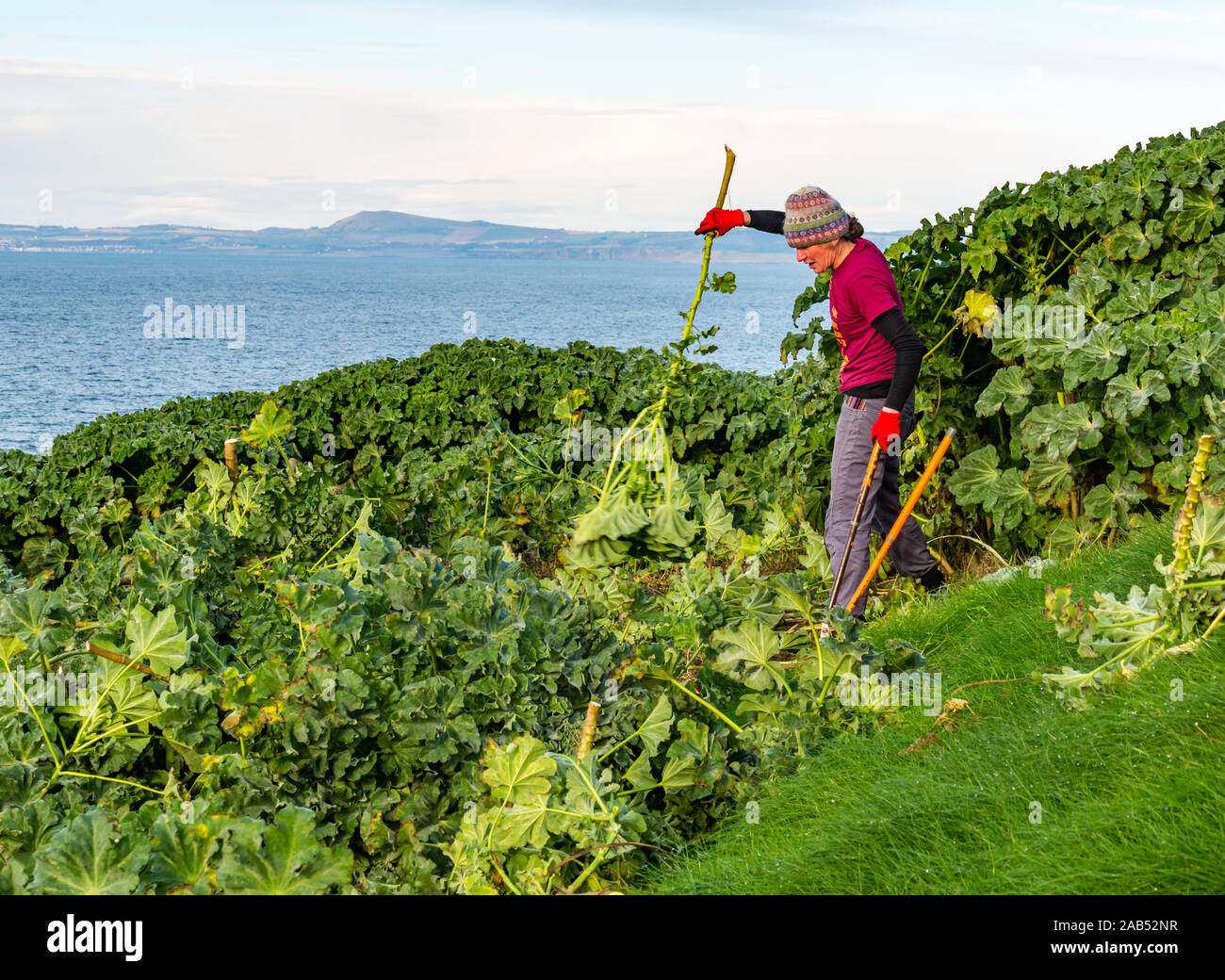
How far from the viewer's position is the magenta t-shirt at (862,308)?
5.38m

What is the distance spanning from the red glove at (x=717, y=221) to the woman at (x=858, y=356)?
0.30 meters

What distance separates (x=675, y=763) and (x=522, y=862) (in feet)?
2.11

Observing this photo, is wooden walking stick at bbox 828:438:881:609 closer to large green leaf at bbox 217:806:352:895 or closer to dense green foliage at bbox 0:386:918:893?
dense green foliage at bbox 0:386:918:893

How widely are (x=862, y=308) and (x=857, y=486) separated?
96 cm

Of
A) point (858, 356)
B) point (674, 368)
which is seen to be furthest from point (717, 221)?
point (858, 356)

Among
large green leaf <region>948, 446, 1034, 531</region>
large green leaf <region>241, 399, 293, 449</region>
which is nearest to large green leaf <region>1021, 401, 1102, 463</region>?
large green leaf <region>948, 446, 1034, 531</region>

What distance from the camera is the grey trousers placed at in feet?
18.5

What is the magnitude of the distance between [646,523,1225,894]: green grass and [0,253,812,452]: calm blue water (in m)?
6.73

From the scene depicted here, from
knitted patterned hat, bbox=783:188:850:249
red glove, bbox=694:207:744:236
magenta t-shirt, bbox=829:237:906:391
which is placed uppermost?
knitted patterned hat, bbox=783:188:850:249

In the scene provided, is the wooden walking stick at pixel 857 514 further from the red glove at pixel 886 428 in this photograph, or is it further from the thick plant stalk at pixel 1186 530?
the thick plant stalk at pixel 1186 530

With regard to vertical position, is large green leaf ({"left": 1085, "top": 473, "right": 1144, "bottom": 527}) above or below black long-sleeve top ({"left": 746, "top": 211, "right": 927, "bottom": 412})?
below

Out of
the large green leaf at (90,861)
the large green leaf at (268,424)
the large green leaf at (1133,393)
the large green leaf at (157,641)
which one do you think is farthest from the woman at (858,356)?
the large green leaf at (90,861)
